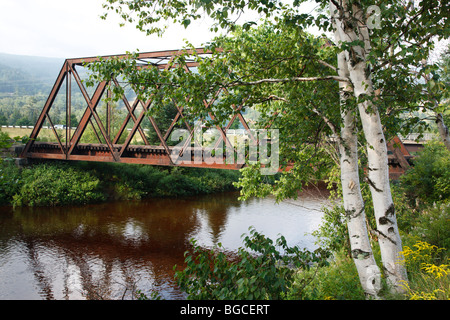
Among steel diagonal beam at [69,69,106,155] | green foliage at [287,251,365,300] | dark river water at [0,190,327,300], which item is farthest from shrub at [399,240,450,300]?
steel diagonal beam at [69,69,106,155]

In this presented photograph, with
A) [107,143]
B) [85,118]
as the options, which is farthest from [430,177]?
[85,118]

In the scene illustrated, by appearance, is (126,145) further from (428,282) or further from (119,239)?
(428,282)

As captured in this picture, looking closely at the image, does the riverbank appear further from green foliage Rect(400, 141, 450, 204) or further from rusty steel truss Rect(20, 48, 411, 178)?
green foliage Rect(400, 141, 450, 204)

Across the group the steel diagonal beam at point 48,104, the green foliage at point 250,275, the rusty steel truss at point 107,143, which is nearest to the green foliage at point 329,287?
the green foliage at point 250,275

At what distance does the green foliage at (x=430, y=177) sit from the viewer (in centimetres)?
1039

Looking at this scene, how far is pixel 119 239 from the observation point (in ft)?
46.9

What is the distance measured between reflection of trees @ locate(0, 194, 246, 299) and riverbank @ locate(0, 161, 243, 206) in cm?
108

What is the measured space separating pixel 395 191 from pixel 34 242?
40.7 ft

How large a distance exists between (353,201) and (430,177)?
26.6 ft

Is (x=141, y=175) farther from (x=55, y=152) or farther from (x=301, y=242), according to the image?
(x=301, y=242)

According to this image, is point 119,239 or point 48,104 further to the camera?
point 48,104

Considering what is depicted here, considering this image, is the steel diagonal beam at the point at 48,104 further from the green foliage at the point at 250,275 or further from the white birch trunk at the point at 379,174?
the white birch trunk at the point at 379,174
